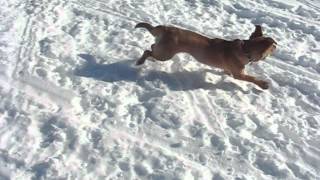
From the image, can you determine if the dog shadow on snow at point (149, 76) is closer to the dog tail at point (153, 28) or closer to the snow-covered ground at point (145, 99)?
the snow-covered ground at point (145, 99)

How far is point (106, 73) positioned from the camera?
6.89 metres

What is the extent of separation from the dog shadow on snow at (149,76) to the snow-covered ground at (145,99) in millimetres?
13

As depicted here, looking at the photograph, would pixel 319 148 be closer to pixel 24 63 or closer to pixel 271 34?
pixel 271 34

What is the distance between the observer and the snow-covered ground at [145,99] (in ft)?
18.0

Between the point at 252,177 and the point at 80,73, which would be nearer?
the point at 252,177

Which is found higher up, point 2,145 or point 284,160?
point 284,160

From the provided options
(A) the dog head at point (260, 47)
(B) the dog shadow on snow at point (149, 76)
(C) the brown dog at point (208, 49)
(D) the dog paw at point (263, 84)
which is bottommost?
(B) the dog shadow on snow at point (149, 76)

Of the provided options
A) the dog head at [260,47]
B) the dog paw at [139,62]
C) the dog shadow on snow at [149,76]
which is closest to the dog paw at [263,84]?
the dog shadow on snow at [149,76]

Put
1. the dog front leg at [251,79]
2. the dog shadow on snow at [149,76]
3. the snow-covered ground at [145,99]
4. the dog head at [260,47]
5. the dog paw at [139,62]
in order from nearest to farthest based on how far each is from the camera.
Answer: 1. the snow-covered ground at [145,99]
2. the dog head at [260,47]
3. the dog front leg at [251,79]
4. the dog shadow on snow at [149,76]
5. the dog paw at [139,62]

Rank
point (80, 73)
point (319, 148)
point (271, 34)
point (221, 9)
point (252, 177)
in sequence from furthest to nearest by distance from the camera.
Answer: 1. point (221, 9)
2. point (271, 34)
3. point (80, 73)
4. point (319, 148)
5. point (252, 177)

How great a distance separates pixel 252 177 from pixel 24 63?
321 cm

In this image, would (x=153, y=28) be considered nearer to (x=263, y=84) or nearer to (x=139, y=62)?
(x=139, y=62)

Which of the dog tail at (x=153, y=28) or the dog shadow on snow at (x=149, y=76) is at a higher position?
the dog tail at (x=153, y=28)

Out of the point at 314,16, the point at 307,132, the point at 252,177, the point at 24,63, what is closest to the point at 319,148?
the point at 307,132
